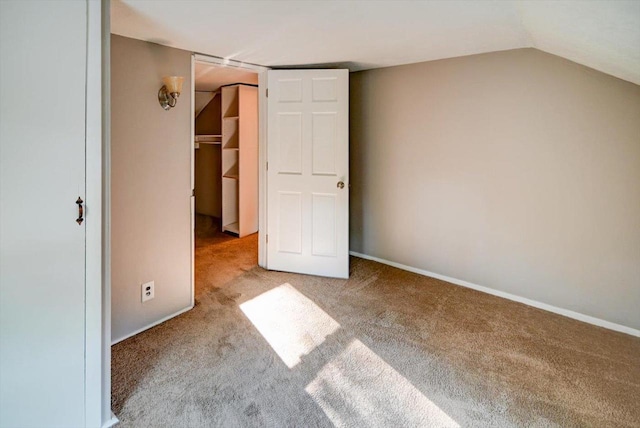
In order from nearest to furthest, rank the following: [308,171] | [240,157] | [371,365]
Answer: [371,365]
[308,171]
[240,157]

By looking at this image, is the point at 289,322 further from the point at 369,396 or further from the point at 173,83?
the point at 173,83

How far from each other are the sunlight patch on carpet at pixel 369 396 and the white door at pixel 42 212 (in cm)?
116

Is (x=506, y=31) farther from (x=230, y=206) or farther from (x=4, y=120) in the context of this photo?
(x=230, y=206)

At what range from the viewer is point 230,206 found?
5543 mm

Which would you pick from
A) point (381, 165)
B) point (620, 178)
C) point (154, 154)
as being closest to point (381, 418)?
Result: point (154, 154)

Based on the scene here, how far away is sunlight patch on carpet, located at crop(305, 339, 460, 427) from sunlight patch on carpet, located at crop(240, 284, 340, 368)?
0.27 metres

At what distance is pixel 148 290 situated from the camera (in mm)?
2650

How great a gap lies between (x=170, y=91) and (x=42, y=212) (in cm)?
143

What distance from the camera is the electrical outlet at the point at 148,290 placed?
2.62m

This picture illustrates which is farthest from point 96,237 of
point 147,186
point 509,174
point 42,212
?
point 509,174

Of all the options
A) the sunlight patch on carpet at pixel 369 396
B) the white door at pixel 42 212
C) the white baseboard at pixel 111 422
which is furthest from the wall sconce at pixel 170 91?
the sunlight patch on carpet at pixel 369 396

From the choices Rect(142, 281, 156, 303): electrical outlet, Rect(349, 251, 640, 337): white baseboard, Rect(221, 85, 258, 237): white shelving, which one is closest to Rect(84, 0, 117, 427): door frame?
Rect(142, 281, 156, 303): electrical outlet

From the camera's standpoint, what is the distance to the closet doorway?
173 inches

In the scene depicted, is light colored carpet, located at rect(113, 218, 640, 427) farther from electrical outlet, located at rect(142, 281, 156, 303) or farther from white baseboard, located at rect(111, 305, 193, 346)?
electrical outlet, located at rect(142, 281, 156, 303)
